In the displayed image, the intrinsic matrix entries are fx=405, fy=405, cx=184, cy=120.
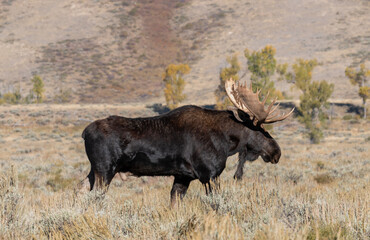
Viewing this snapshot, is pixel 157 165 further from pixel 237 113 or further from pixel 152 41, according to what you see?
pixel 152 41

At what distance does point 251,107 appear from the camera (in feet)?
21.5

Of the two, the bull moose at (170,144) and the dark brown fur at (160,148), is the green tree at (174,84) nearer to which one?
the bull moose at (170,144)

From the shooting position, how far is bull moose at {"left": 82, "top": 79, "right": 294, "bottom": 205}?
6.11 metres

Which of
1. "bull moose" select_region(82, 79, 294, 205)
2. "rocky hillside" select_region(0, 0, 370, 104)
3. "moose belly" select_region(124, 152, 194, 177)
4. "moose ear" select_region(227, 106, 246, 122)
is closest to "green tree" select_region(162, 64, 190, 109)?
"rocky hillside" select_region(0, 0, 370, 104)

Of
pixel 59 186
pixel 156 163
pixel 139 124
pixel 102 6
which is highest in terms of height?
pixel 139 124

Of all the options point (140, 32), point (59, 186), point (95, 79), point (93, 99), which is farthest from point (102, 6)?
point (59, 186)

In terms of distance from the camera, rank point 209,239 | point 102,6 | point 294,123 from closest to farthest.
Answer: point 209,239
point 294,123
point 102,6

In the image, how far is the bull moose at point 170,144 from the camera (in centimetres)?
611

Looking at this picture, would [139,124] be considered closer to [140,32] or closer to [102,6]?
[140,32]

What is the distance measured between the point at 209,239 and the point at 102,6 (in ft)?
376

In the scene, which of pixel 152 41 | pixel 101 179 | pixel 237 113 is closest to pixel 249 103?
pixel 237 113

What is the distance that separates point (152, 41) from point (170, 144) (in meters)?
96.2

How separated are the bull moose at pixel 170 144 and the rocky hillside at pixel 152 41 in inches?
2304

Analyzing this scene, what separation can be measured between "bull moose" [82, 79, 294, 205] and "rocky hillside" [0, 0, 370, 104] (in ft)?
192
